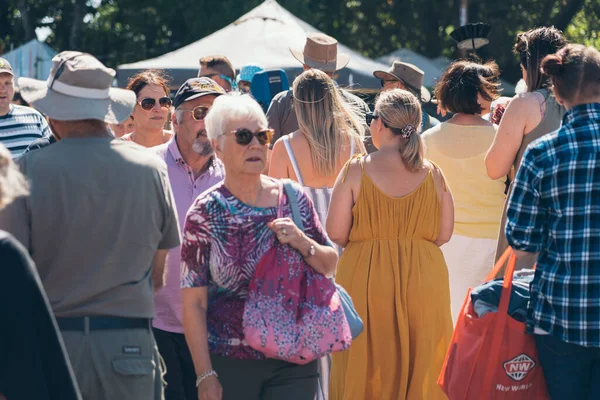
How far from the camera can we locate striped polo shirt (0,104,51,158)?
19.7ft

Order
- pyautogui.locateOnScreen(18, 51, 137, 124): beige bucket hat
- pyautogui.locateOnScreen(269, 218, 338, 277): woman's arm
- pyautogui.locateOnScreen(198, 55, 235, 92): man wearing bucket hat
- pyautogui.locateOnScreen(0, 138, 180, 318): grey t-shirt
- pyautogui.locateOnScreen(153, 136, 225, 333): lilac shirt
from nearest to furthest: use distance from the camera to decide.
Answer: pyautogui.locateOnScreen(0, 138, 180, 318): grey t-shirt, pyautogui.locateOnScreen(18, 51, 137, 124): beige bucket hat, pyautogui.locateOnScreen(269, 218, 338, 277): woman's arm, pyautogui.locateOnScreen(153, 136, 225, 333): lilac shirt, pyautogui.locateOnScreen(198, 55, 235, 92): man wearing bucket hat

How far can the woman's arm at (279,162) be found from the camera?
5469 mm

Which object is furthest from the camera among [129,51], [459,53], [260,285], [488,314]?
[129,51]

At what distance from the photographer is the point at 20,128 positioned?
6090 millimetres

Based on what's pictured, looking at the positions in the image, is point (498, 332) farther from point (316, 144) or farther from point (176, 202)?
point (316, 144)

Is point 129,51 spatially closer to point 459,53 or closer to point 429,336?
point 459,53

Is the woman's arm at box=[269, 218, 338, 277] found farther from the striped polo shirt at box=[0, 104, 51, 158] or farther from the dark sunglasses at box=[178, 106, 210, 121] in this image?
the striped polo shirt at box=[0, 104, 51, 158]

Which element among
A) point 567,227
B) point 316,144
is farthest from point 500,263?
point 316,144

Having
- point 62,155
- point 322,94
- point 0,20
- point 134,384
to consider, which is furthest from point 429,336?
point 0,20

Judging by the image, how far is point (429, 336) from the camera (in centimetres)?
502

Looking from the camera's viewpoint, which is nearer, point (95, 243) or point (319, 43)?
point (95, 243)

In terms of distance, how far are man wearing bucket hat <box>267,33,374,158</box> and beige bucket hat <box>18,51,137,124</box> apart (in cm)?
247

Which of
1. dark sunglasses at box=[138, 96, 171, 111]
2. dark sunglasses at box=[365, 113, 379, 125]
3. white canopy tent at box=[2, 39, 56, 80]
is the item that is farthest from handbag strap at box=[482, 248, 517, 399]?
white canopy tent at box=[2, 39, 56, 80]

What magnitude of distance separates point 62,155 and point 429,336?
2445 millimetres
